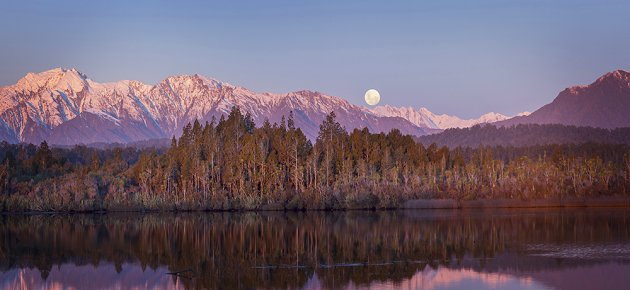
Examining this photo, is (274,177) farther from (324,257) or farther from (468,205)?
(324,257)

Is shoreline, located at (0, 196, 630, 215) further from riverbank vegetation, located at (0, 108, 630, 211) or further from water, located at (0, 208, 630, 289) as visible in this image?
water, located at (0, 208, 630, 289)

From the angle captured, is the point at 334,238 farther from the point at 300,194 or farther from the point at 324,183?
the point at 324,183

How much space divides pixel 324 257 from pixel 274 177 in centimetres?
8291

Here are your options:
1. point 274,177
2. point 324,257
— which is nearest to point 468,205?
point 274,177

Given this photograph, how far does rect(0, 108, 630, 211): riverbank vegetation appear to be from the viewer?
125 meters

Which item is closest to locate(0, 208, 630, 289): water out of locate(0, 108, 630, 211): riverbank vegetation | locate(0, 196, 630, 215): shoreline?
locate(0, 196, 630, 215): shoreline

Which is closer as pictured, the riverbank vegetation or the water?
the water

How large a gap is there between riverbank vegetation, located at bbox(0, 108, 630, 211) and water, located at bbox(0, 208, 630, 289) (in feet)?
150

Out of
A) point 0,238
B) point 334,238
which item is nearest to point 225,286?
point 334,238

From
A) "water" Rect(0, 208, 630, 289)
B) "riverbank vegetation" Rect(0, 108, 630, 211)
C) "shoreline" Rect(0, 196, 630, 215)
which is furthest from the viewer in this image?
"riverbank vegetation" Rect(0, 108, 630, 211)

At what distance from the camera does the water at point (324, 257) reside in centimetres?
4184

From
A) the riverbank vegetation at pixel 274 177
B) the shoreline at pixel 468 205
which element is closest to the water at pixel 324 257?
the shoreline at pixel 468 205

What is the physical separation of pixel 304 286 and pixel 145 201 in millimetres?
88102

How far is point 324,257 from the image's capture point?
51469 mm
